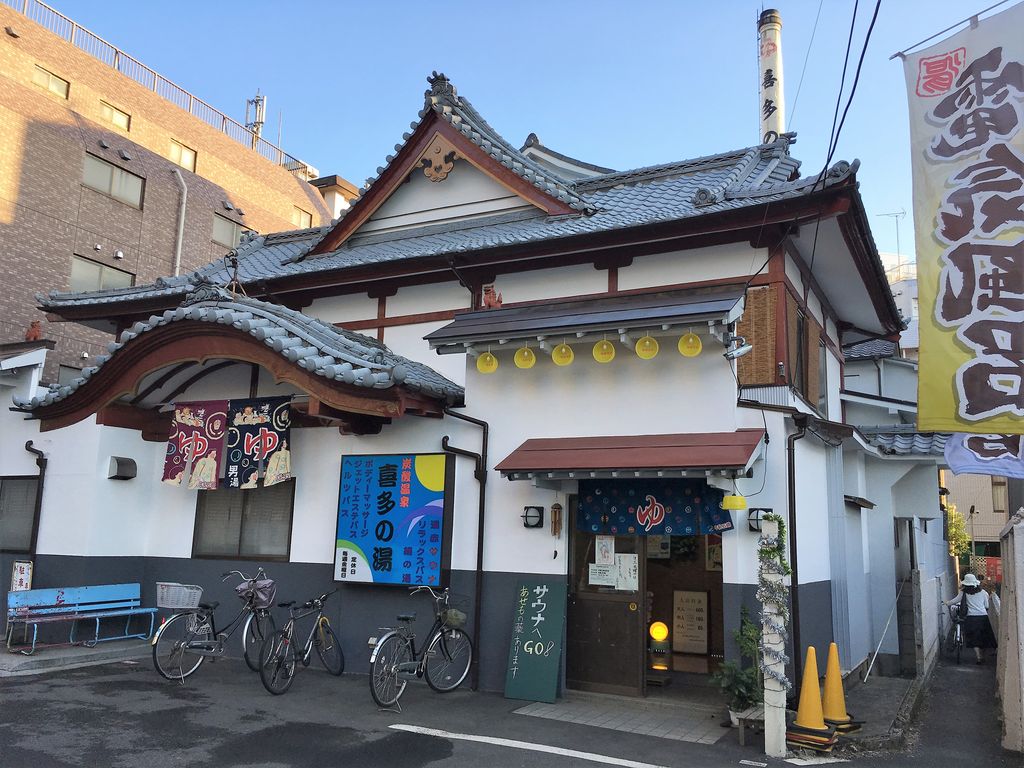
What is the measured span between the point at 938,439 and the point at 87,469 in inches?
550

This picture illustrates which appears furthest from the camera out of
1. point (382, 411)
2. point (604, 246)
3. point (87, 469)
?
point (87, 469)

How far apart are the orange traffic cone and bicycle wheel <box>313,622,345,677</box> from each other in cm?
602

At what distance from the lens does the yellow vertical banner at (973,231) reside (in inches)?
281

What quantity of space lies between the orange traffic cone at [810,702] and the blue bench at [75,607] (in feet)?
32.4

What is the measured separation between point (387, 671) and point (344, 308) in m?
6.35

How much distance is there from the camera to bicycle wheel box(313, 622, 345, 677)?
10.4 meters

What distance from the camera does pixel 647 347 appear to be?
9516mm

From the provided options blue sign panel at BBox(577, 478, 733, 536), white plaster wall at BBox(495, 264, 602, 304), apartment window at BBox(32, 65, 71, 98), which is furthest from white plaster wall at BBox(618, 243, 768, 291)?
apartment window at BBox(32, 65, 71, 98)

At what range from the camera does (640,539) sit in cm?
982

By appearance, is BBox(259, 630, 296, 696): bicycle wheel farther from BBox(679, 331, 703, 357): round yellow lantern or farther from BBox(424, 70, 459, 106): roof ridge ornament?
BBox(424, 70, 459, 106): roof ridge ornament

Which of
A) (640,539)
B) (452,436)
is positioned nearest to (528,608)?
(640,539)

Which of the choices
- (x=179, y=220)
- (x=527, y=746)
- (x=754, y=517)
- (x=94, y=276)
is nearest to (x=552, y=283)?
(x=754, y=517)

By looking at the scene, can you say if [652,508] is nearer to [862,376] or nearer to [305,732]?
[305,732]

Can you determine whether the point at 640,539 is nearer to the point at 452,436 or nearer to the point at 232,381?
the point at 452,436
